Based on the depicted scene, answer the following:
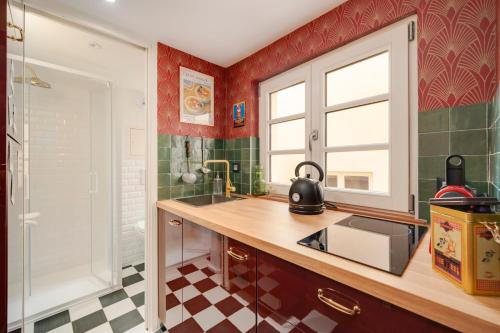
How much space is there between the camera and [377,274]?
53 cm

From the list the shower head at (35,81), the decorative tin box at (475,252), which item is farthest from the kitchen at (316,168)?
the shower head at (35,81)

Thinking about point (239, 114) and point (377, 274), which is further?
point (239, 114)

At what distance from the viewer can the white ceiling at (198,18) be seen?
4.06 feet

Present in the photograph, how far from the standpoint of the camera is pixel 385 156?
1.23m

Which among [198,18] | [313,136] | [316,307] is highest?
[198,18]

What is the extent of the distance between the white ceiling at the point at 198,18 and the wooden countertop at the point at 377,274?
1.27 metres

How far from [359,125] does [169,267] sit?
1622 mm

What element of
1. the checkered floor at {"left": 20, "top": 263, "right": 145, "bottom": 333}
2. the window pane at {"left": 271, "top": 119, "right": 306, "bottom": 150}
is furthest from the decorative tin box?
the checkered floor at {"left": 20, "top": 263, "right": 145, "bottom": 333}

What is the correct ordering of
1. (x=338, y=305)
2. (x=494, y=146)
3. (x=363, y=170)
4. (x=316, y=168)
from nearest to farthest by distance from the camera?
(x=338, y=305) → (x=494, y=146) → (x=316, y=168) → (x=363, y=170)

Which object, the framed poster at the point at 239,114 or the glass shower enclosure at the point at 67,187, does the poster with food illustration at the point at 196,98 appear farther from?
the glass shower enclosure at the point at 67,187

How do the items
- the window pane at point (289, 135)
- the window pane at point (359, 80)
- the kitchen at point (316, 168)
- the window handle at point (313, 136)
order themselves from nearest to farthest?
the kitchen at point (316, 168) → the window pane at point (359, 80) → the window handle at point (313, 136) → the window pane at point (289, 135)

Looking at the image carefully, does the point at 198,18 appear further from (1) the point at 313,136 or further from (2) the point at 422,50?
(2) the point at 422,50

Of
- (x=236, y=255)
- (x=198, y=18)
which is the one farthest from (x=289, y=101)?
(x=236, y=255)

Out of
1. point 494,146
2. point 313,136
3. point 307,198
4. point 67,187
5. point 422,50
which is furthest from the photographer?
point 67,187
